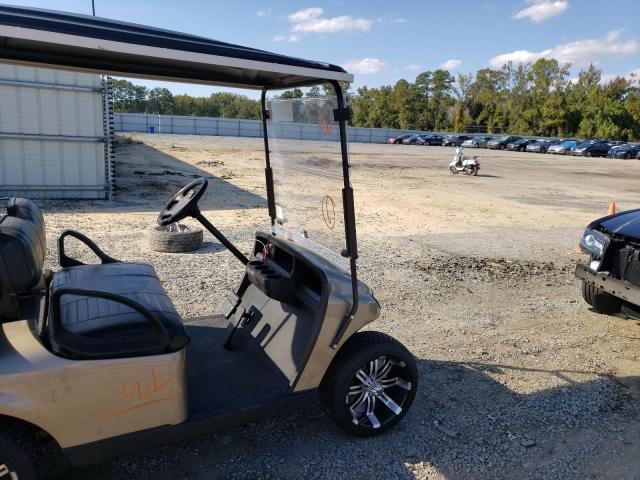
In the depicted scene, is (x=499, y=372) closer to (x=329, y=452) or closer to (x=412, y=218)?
(x=329, y=452)

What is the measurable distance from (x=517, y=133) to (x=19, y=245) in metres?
77.9

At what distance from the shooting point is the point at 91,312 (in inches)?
95.4

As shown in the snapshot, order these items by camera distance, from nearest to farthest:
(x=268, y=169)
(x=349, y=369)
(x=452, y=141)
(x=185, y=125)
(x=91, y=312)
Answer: (x=91, y=312)
(x=349, y=369)
(x=268, y=169)
(x=185, y=125)
(x=452, y=141)

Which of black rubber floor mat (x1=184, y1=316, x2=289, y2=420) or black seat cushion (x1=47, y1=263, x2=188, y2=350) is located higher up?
black seat cushion (x1=47, y1=263, x2=188, y2=350)

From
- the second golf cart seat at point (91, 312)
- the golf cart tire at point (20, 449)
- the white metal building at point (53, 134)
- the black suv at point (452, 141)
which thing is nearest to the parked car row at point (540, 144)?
the black suv at point (452, 141)

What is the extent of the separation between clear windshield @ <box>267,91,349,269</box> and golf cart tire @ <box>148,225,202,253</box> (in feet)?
11.4

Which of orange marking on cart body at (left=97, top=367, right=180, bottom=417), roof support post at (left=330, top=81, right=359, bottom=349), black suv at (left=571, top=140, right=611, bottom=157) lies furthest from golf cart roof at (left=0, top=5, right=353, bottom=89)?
black suv at (left=571, top=140, right=611, bottom=157)

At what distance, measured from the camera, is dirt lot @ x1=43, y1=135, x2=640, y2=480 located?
9.29ft

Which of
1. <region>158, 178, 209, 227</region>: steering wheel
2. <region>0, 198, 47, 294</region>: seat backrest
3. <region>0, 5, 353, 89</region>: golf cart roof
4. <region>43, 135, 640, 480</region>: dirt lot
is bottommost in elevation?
<region>43, 135, 640, 480</region>: dirt lot

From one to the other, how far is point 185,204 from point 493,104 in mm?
81072

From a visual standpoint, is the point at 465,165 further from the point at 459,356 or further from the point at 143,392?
the point at 143,392

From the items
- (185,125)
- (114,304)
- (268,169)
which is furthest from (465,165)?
(185,125)

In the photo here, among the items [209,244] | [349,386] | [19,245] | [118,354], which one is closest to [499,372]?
[349,386]

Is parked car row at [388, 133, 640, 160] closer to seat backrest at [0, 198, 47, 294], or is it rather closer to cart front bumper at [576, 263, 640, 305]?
cart front bumper at [576, 263, 640, 305]
